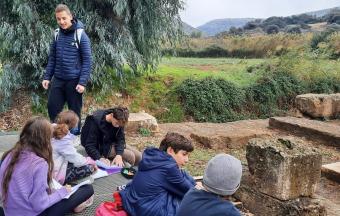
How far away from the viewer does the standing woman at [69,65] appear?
634 centimetres

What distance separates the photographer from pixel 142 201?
4113 mm

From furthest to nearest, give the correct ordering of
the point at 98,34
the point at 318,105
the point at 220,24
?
the point at 220,24, the point at 318,105, the point at 98,34

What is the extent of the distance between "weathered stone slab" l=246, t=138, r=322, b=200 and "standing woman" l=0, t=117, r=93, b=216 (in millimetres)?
2525

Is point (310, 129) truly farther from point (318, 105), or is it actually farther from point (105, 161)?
point (105, 161)

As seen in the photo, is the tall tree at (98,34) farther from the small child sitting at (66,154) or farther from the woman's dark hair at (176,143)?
the woman's dark hair at (176,143)

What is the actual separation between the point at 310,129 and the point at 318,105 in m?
2.06

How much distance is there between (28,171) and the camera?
3668mm

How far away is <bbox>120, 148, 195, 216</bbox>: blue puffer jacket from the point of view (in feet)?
13.5

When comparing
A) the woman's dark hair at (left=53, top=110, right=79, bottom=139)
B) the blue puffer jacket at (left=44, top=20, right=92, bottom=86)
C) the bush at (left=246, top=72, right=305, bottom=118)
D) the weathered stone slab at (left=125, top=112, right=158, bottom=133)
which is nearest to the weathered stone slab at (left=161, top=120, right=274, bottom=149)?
the weathered stone slab at (left=125, top=112, right=158, bottom=133)

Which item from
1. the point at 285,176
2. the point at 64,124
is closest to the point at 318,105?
the point at 285,176

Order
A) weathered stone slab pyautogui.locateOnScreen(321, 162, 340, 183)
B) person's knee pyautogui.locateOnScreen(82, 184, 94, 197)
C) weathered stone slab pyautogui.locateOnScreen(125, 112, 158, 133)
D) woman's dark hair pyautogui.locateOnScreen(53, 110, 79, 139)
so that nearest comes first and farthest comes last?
person's knee pyautogui.locateOnScreen(82, 184, 94, 197)
woman's dark hair pyautogui.locateOnScreen(53, 110, 79, 139)
weathered stone slab pyautogui.locateOnScreen(321, 162, 340, 183)
weathered stone slab pyautogui.locateOnScreen(125, 112, 158, 133)

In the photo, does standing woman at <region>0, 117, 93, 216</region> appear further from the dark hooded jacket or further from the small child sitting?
the dark hooded jacket

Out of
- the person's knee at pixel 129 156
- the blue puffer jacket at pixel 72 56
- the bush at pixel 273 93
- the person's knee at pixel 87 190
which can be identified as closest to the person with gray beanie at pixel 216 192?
the person's knee at pixel 87 190

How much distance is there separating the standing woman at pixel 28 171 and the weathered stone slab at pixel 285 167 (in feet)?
8.28
